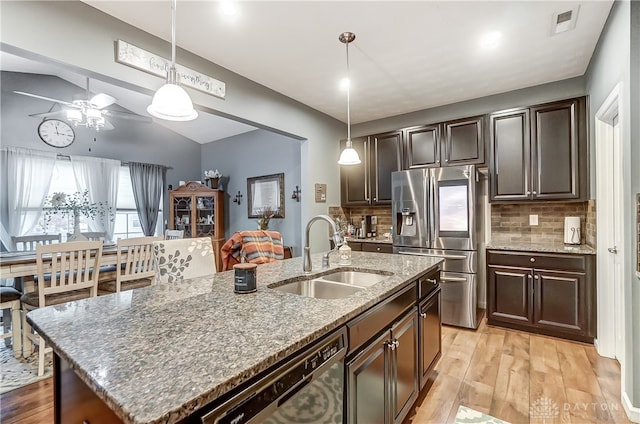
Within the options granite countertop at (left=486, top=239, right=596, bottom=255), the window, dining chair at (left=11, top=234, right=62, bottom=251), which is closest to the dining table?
dining chair at (left=11, top=234, right=62, bottom=251)

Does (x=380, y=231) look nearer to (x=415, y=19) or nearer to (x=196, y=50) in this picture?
(x=415, y=19)

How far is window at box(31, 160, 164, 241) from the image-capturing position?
450 cm

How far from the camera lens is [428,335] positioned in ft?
6.72

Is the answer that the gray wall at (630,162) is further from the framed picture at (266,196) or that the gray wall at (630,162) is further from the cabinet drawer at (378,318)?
the framed picture at (266,196)

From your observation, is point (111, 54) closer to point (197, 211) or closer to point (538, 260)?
point (197, 211)

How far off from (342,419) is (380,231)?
367 cm

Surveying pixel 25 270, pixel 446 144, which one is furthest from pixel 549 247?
pixel 25 270

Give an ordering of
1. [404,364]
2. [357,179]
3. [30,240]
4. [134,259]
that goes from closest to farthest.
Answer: [404,364] → [134,259] → [30,240] → [357,179]

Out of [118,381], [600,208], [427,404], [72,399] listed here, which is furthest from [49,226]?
[600,208]

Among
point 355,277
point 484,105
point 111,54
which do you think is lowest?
point 355,277

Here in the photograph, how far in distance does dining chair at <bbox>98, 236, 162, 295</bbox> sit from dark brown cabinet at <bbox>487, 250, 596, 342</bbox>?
12.3 feet

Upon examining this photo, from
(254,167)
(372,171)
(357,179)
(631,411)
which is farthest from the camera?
(254,167)

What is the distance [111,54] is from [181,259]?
1569 mm

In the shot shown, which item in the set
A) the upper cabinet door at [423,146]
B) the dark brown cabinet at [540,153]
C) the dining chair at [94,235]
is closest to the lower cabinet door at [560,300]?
the dark brown cabinet at [540,153]
